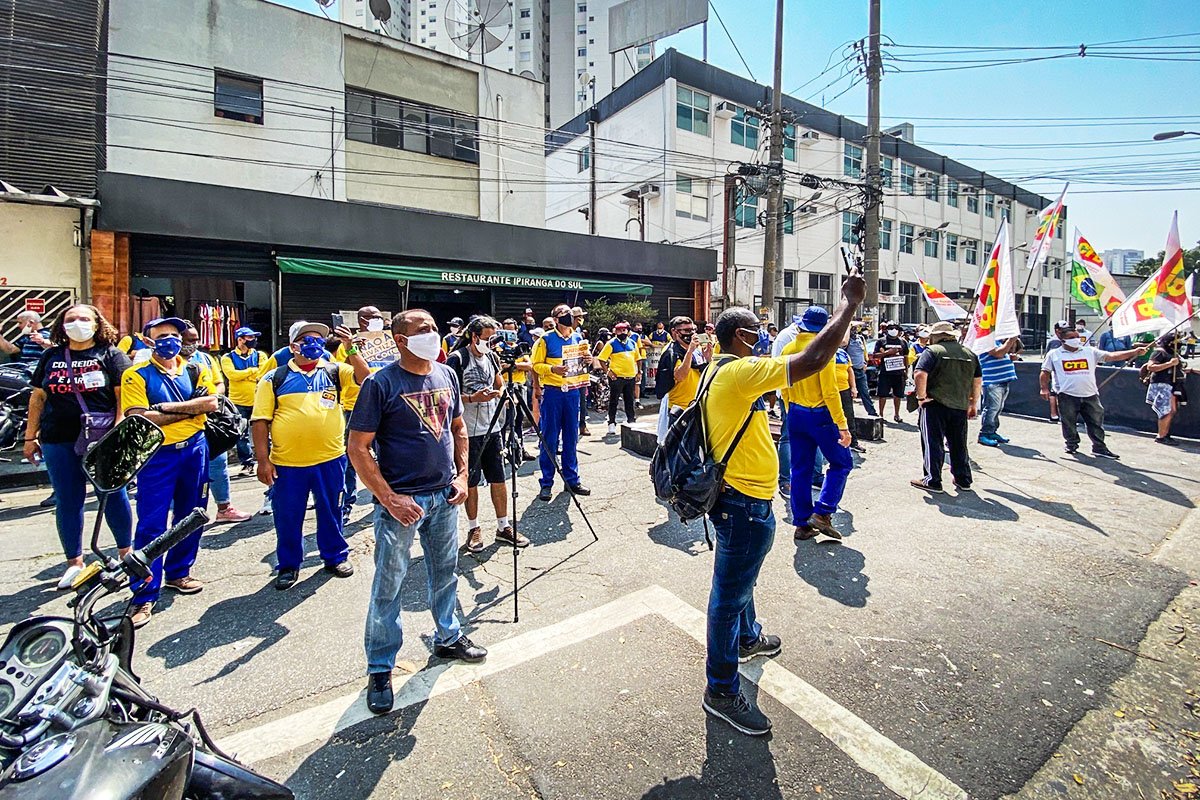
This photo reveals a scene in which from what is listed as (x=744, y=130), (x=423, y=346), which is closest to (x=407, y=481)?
(x=423, y=346)

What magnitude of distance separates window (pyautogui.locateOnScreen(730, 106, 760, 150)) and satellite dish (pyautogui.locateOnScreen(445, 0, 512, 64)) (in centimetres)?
1302

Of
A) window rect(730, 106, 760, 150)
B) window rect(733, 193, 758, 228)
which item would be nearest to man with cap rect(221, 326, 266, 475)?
window rect(733, 193, 758, 228)

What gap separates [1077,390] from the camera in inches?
329

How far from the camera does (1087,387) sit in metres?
8.32

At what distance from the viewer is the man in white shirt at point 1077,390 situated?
8.31m

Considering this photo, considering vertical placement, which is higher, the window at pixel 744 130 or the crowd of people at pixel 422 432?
the window at pixel 744 130

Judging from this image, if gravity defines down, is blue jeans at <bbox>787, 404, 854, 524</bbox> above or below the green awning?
below

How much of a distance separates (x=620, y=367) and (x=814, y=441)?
5336mm

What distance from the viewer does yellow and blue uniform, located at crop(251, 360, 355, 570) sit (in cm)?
428

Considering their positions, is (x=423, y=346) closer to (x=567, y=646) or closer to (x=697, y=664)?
(x=567, y=646)

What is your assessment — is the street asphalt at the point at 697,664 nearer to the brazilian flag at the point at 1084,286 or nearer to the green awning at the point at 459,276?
the brazilian flag at the point at 1084,286

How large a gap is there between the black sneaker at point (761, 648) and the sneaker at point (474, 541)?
2.44 metres

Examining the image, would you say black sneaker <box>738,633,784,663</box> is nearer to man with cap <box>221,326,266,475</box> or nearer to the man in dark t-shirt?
the man in dark t-shirt

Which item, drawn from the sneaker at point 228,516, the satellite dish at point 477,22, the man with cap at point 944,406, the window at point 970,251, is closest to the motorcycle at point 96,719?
the sneaker at point 228,516
